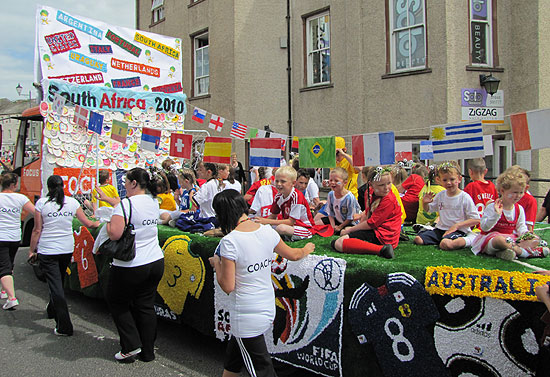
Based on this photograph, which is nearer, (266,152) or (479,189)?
(479,189)

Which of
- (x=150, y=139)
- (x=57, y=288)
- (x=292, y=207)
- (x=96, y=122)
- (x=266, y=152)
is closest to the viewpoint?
(x=292, y=207)

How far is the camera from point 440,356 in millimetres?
3197

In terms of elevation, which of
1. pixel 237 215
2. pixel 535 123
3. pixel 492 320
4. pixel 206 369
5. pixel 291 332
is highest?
pixel 535 123

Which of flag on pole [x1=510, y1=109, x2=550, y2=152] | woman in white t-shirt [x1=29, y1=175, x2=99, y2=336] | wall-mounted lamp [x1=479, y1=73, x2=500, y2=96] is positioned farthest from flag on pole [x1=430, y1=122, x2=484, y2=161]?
wall-mounted lamp [x1=479, y1=73, x2=500, y2=96]

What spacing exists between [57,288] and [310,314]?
10.3 feet

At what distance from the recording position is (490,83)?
34.9ft

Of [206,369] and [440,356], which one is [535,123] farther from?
[206,369]

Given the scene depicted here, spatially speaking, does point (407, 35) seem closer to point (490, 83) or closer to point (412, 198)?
point (490, 83)

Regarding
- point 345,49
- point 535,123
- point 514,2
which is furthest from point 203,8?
point 535,123

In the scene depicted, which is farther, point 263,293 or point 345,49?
point 345,49

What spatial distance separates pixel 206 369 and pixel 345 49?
1049 cm

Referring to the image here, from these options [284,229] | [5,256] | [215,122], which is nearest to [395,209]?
[284,229]

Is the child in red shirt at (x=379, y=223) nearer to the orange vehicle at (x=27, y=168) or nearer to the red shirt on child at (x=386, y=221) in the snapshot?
the red shirt on child at (x=386, y=221)

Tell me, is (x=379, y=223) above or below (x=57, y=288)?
above
